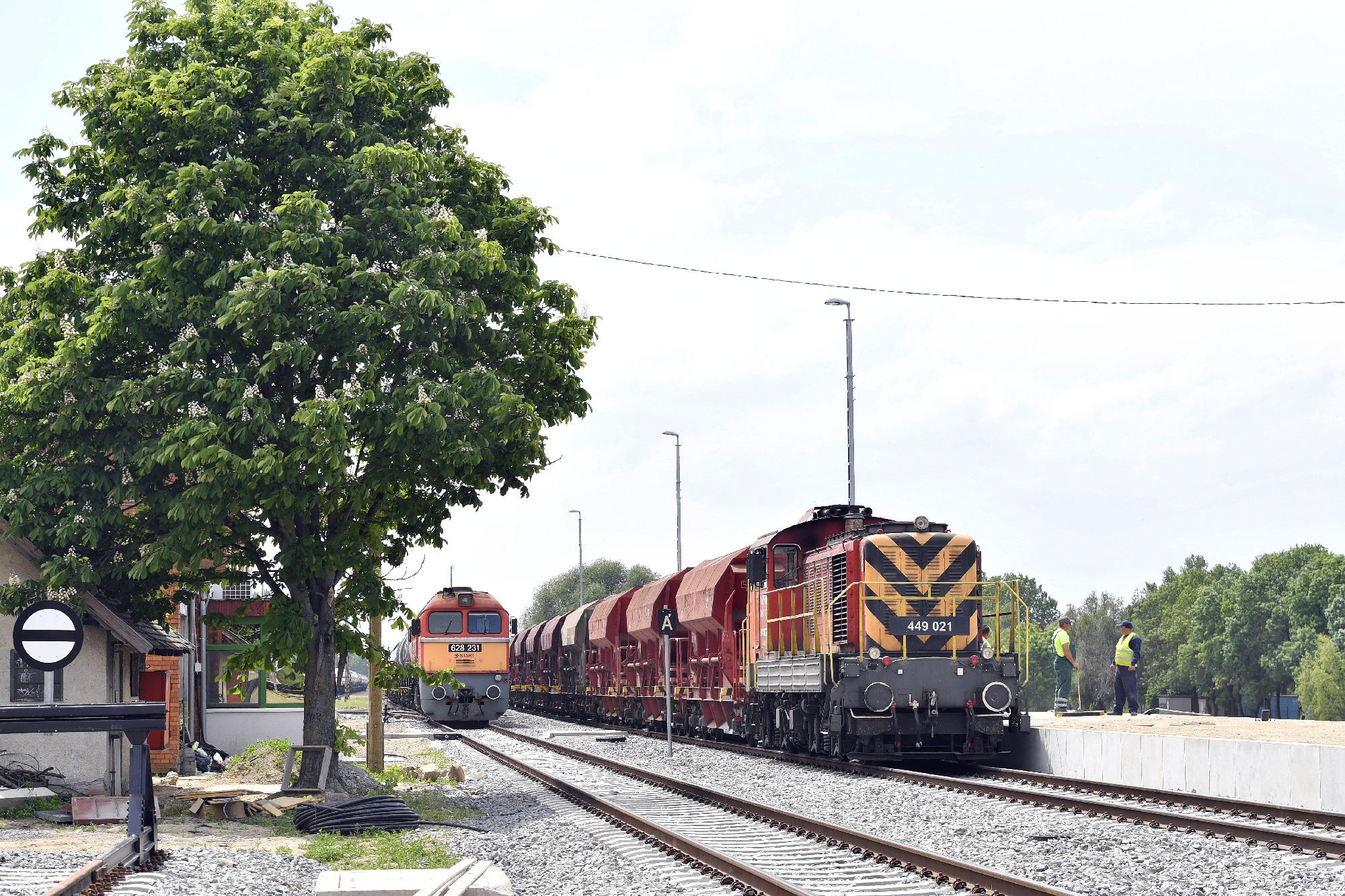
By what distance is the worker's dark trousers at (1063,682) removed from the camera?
85.8 ft

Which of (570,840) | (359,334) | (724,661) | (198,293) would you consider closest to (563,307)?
(359,334)

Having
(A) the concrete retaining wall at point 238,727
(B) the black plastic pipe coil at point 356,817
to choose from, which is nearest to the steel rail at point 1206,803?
(B) the black plastic pipe coil at point 356,817

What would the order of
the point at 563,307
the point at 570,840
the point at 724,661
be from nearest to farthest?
the point at 570,840, the point at 563,307, the point at 724,661

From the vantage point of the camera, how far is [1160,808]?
1558 centimetres

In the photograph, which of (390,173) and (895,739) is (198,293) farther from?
(895,739)

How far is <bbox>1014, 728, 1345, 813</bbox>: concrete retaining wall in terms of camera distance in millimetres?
15594

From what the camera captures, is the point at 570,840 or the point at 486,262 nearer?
the point at 570,840

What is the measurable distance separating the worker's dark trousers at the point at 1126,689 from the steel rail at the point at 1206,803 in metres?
6.24

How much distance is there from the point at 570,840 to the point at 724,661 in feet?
47.4

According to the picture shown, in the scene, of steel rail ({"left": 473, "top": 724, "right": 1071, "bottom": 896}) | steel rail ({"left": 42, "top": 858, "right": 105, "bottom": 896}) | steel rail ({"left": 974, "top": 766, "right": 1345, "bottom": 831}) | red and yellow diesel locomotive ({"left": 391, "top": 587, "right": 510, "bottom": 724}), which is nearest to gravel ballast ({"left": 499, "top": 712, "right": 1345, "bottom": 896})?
steel rail ({"left": 473, "top": 724, "right": 1071, "bottom": 896})

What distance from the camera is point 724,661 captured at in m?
28.5

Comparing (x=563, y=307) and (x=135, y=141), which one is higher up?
(x=135, y=141)

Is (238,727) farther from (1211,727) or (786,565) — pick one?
(1211,727)

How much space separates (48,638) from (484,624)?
2815 cm
